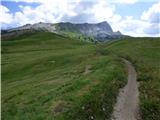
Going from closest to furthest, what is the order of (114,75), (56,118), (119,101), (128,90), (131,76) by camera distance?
1. (56,118)
2. (119,101)
3. (128,90)
4. (114,75)
5. (131,76)

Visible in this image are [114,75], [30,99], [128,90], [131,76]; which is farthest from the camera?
[131,76]

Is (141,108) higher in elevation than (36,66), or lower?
higher

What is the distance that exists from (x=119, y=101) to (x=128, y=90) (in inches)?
223

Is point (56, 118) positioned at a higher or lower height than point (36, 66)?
higher

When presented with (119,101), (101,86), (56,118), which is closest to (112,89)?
(101,86)

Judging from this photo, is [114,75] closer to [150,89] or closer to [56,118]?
[150,89]

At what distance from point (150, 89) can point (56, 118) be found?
1709 cm

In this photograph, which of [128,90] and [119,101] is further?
[128,90]

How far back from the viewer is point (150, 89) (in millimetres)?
39125

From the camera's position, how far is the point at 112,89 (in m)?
36.7

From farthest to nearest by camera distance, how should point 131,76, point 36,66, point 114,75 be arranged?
point 36,66 → point 131,76 → point 114,75

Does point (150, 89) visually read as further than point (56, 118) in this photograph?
Yes

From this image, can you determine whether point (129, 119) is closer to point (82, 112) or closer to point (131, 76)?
point (82, 112)

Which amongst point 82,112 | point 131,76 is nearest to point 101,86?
point 82,112
